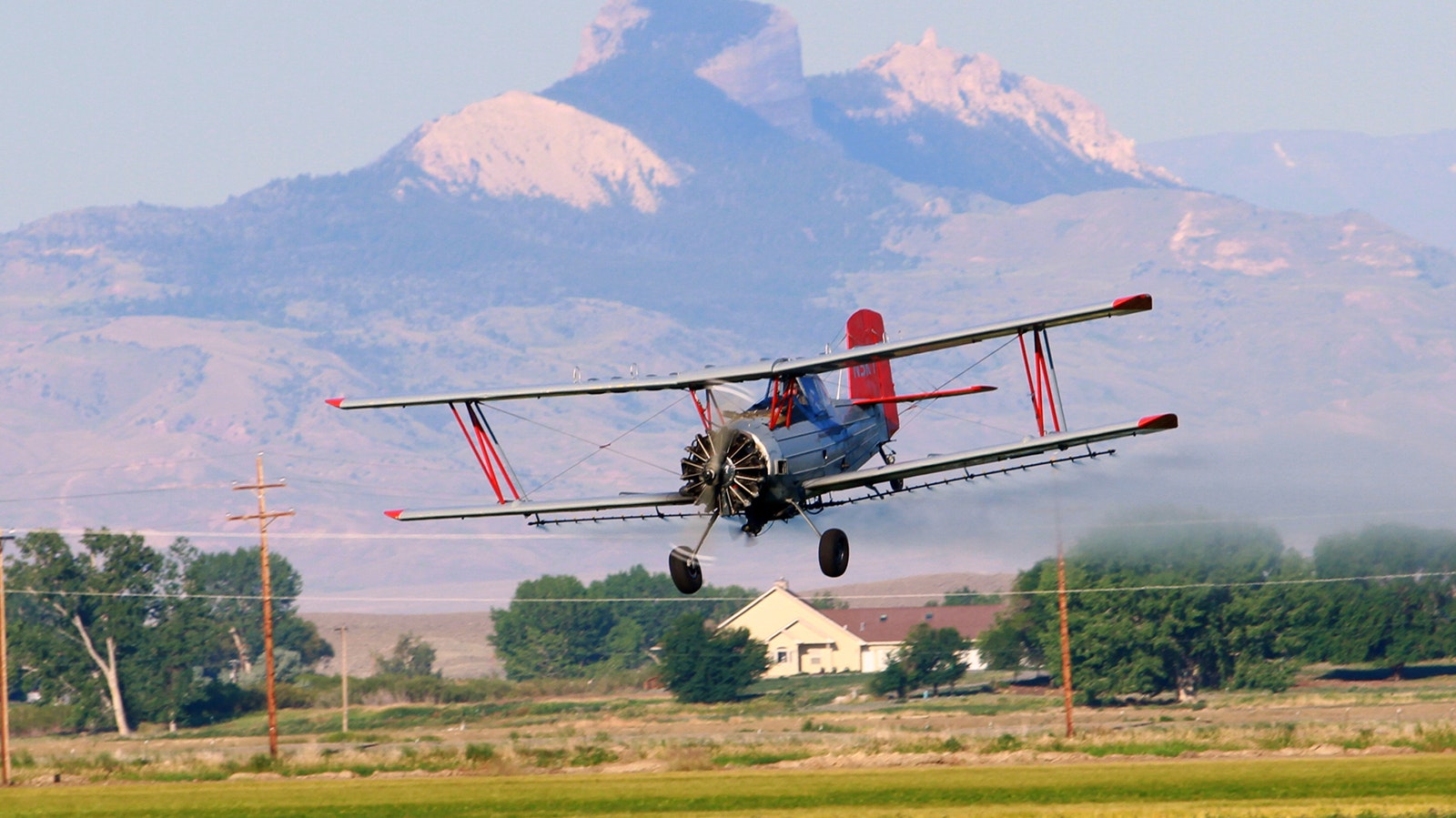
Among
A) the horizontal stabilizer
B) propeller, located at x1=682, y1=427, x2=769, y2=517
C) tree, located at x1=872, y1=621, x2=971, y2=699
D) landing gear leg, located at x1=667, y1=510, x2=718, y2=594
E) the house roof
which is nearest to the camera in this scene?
propeller, located at x1=682, y1=427, x2=769, y2=517

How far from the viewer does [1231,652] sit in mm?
137875

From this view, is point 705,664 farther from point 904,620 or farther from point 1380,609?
point 1380,609

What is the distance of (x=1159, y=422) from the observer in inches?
1700

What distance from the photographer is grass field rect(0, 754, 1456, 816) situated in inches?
2355

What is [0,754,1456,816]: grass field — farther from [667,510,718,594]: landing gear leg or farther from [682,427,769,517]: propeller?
[682,427,769,517]: propeller

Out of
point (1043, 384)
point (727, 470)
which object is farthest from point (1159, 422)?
point (727, 470)

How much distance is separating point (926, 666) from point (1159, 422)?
107721 mm

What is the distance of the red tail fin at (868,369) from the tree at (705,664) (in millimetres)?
91260

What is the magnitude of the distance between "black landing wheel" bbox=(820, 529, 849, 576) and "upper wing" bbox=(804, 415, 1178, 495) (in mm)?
1023

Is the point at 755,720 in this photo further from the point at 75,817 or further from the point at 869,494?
the point at 869,494

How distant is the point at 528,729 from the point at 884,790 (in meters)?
65.4

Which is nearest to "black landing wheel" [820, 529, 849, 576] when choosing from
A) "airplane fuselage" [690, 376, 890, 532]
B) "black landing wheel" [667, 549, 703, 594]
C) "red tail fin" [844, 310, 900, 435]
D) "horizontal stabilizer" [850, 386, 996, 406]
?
"airplane fuselage" [690, 376, 890, 532]

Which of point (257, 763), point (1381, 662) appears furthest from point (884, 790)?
point (1381, 662)

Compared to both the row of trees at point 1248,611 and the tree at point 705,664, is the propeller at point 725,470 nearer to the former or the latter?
the row of trees at point 1248,611
